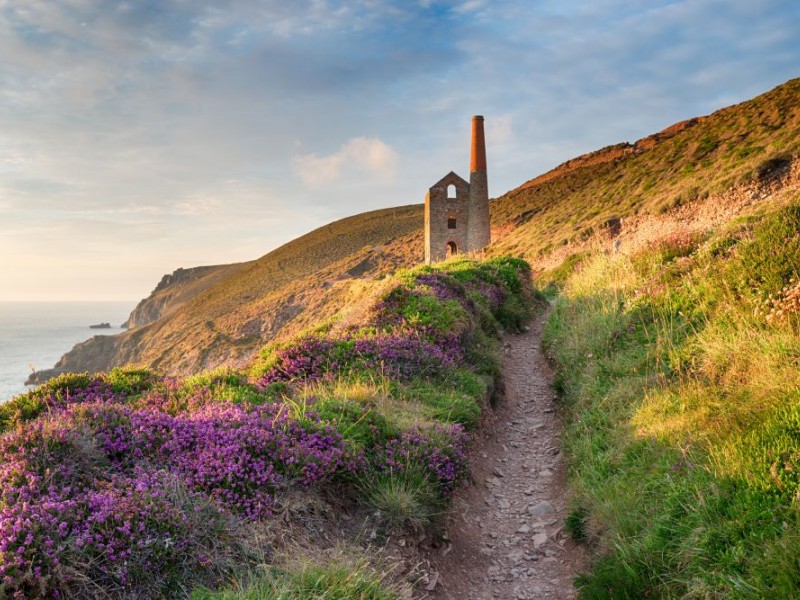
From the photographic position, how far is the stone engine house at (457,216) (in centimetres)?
4475

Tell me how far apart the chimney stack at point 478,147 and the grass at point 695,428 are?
3685cm

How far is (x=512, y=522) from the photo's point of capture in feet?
21.7

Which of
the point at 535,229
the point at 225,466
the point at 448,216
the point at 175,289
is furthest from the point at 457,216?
the point at 175,289

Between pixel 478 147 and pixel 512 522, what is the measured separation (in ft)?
144

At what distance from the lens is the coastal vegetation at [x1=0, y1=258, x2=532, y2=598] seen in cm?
357

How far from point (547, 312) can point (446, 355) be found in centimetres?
1082

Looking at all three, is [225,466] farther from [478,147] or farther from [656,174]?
[656,174]

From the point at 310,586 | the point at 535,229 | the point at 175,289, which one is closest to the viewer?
the point at 310,586

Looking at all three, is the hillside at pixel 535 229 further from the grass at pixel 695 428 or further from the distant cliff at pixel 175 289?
the distant cliff at pixel 175 289

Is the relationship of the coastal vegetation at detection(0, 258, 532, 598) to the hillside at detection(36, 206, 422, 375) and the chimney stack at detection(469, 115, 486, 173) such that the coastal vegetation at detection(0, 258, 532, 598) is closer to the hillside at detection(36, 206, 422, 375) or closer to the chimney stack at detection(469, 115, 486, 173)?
the hillside at detection(36, 206, 422, 375)

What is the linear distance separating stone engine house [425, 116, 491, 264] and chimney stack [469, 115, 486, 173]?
976 millimetres

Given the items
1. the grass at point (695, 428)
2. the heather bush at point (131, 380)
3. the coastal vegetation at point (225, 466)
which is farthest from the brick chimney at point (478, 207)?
the heather bush at point (131, 380)

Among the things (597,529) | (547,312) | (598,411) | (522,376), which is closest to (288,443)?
(597,529)

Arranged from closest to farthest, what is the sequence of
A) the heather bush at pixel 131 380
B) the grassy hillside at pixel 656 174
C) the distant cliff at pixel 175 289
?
the heather bush at pixel 131 380 < the grassy hillside at pixel 656 174 < the distant cliff at pixel 175 289
